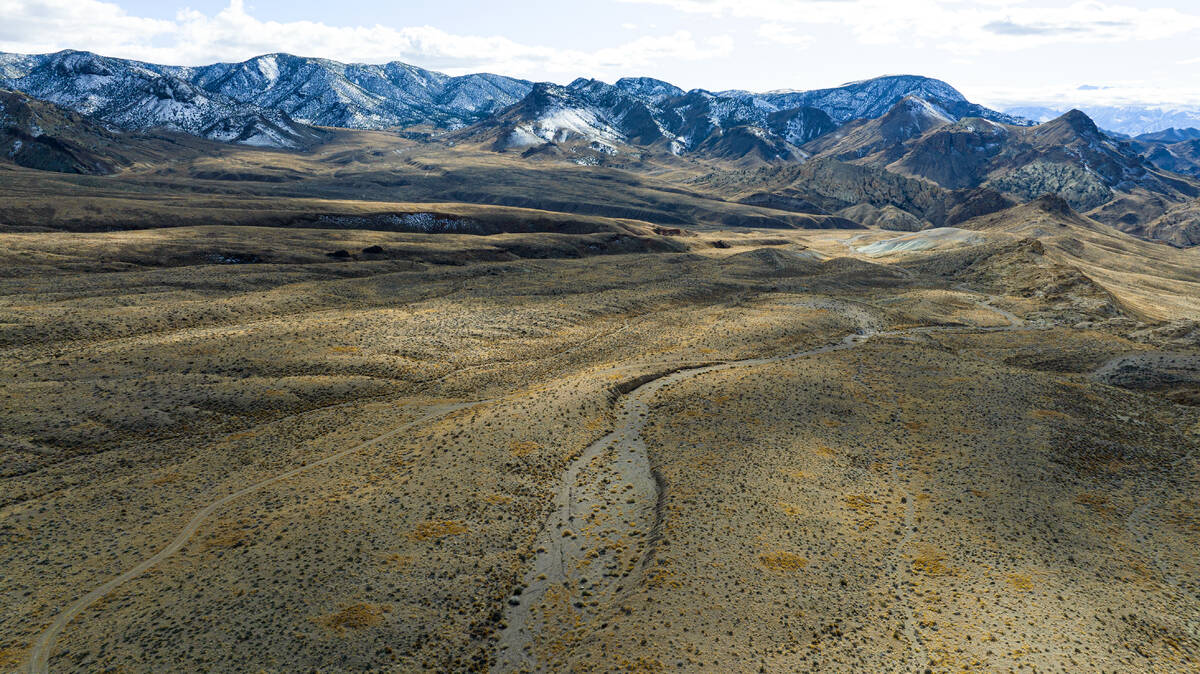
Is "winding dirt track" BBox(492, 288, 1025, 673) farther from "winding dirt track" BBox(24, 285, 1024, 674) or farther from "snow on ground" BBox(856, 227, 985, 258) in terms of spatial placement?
"snow on ground" BBox(856, 227, 985, 258)

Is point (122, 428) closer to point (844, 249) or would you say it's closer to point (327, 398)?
Result: point (327, 398)

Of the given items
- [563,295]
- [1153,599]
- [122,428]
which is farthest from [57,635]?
[563,295]

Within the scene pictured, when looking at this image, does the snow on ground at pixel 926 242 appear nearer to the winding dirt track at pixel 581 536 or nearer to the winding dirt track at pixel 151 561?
the winding dirt track at pixel 581 536

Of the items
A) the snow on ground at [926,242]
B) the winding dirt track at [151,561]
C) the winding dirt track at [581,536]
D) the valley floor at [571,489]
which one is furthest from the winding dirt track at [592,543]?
the snow on ground at [926,242]

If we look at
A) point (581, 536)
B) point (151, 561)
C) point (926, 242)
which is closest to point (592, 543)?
point (581, 536)

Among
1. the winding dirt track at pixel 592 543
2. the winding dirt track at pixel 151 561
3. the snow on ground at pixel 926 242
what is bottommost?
the winding dirt track at pixel 592 543

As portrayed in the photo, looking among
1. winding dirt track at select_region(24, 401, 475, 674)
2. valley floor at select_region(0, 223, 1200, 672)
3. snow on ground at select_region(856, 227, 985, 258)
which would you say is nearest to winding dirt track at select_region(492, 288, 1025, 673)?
valley floor at select_region(0, 223, 1200, 672)
